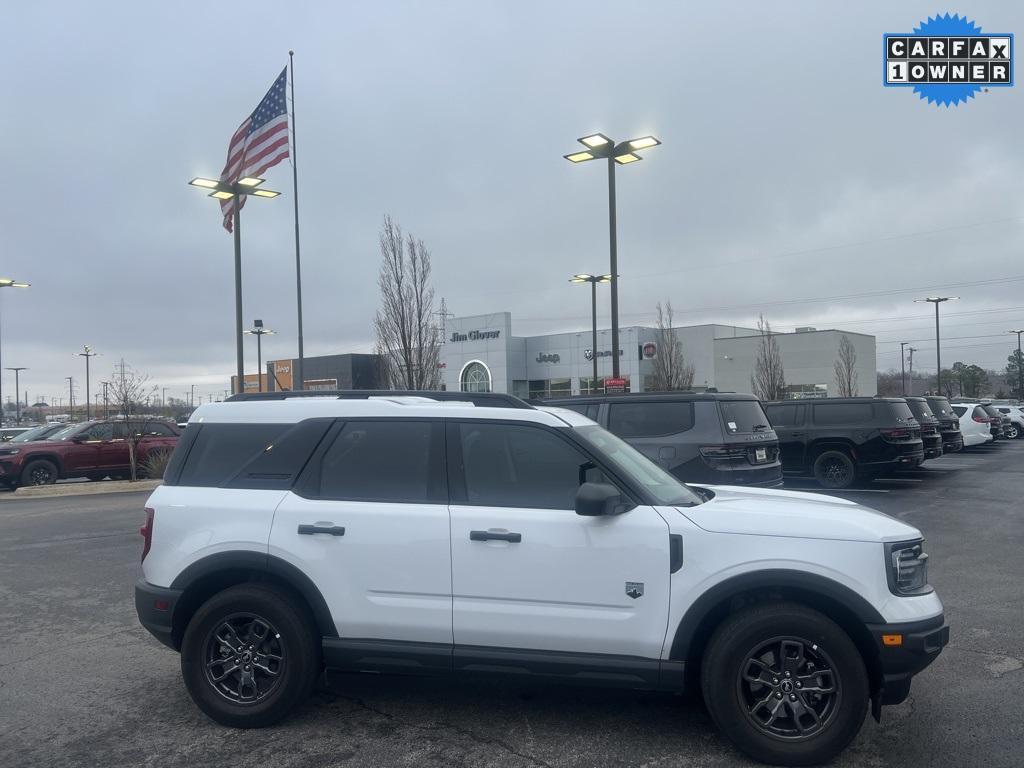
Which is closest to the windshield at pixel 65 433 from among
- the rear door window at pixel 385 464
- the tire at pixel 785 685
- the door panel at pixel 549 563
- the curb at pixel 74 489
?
the curb at pixel 74 489

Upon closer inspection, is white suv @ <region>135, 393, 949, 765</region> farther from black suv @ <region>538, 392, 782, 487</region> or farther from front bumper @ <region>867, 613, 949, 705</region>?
black suv @ <region>538, 392, 782, 487</region>

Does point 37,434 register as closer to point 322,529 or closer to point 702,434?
point 702,434

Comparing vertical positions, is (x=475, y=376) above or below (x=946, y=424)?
above

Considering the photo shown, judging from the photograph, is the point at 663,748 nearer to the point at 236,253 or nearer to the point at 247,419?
the point at 247,419

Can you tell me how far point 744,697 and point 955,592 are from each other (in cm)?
461

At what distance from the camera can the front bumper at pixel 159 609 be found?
497 centimetres

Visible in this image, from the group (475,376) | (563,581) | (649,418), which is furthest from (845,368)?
(563,581)

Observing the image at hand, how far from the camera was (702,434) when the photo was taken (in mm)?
10539

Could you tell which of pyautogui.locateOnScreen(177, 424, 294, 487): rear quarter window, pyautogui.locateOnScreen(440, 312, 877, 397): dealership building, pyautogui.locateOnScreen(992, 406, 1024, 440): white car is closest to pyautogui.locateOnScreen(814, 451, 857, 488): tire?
pyautogui.locateOnScreen(177, 424, 294, 487): rear quarter window

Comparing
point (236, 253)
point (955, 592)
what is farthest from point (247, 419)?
point (236, 253)

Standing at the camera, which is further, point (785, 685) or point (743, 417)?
point (743, 417)

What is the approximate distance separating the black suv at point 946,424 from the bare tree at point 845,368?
83.1 feet

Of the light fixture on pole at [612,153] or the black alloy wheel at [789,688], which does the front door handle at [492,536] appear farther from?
the light fixture on pole at [612,153]

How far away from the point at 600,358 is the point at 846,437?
3293 cm
